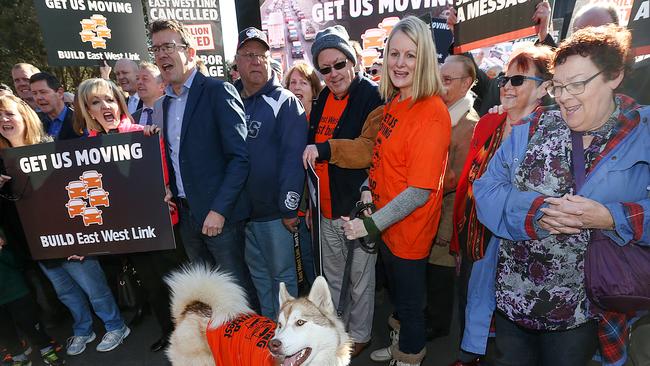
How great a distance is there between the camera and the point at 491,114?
2.49 meters

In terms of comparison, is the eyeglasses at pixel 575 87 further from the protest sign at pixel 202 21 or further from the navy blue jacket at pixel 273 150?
the protest sign at pixel 202 21

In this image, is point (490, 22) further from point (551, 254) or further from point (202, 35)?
point (202, 35)

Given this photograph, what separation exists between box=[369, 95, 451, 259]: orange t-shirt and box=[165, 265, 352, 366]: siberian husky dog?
0.67 m

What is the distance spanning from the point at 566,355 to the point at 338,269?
1.76m

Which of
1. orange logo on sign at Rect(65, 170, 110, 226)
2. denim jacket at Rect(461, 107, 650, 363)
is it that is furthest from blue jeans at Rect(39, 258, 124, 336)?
denim jacket at Rect(461, 107, 650, 363)

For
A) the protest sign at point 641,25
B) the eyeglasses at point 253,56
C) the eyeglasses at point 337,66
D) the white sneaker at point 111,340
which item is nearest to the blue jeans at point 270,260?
the eyeglasses at point 337,66

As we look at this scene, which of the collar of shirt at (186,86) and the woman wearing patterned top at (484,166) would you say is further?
the collar of shirt at (186,86)

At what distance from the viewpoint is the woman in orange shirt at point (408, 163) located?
7.17ft

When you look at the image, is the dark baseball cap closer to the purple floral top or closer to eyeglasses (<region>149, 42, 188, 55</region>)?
eyeglasses (<region>149, 42, 188, 55</region>)

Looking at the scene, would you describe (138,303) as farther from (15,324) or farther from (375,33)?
(375,33)

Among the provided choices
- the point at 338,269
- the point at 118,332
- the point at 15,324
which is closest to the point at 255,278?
the point at 338,269

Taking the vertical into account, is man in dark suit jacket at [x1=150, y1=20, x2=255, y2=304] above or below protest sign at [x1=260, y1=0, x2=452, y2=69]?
below

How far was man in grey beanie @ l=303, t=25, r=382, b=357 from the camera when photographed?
107 inches

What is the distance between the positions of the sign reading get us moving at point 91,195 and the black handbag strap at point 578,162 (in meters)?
2.74
